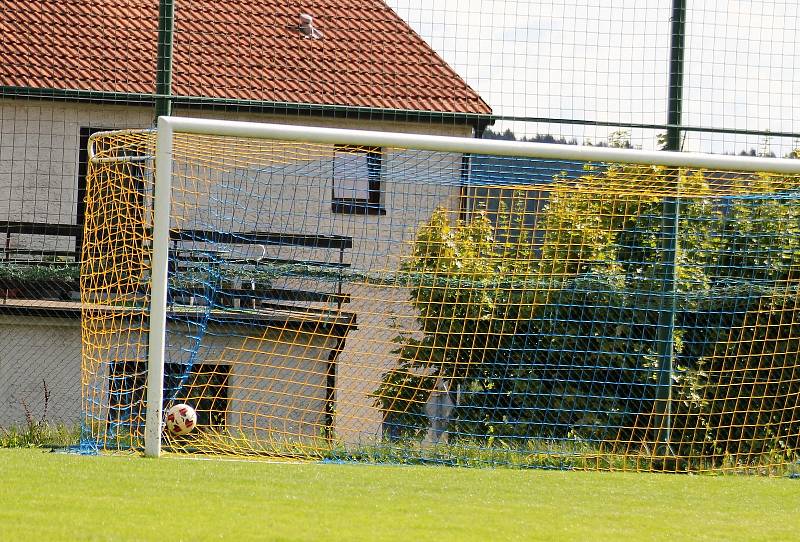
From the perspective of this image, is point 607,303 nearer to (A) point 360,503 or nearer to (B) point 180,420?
(B) point 180,420

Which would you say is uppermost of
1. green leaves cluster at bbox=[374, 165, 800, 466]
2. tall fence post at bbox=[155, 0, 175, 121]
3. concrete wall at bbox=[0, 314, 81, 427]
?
tall fence post at bbox=[155, 0, 175, 121]

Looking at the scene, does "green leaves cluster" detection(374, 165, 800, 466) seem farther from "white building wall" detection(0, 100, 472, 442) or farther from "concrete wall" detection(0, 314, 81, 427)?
"concrete wall" detection(0, 314, 81, 427)

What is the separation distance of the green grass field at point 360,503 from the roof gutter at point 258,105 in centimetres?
237

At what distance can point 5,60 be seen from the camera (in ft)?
35.9

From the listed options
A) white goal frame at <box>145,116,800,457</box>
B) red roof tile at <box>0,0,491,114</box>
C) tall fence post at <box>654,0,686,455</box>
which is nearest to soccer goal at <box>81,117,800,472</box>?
tall fence post at <box>654,0,686,455</box>

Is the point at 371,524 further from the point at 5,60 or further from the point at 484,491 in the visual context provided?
Answer: the point at 5,60

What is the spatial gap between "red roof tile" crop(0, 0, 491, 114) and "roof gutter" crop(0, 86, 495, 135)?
0.17 meters

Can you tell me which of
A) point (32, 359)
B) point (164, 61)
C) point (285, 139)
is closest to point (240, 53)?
point (164, 61)

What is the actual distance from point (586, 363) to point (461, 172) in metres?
1.77

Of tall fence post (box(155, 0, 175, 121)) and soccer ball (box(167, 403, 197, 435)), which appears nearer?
soccer ball (box(167, 403, 197, 435))

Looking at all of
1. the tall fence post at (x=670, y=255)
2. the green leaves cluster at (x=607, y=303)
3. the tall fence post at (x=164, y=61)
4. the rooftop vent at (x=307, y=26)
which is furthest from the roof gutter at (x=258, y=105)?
the rooftop vent at (x=307, y=26)

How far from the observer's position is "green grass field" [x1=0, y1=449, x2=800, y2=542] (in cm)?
407

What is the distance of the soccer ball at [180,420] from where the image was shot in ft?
21.3

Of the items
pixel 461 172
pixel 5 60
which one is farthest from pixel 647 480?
A: pixel 5 60
